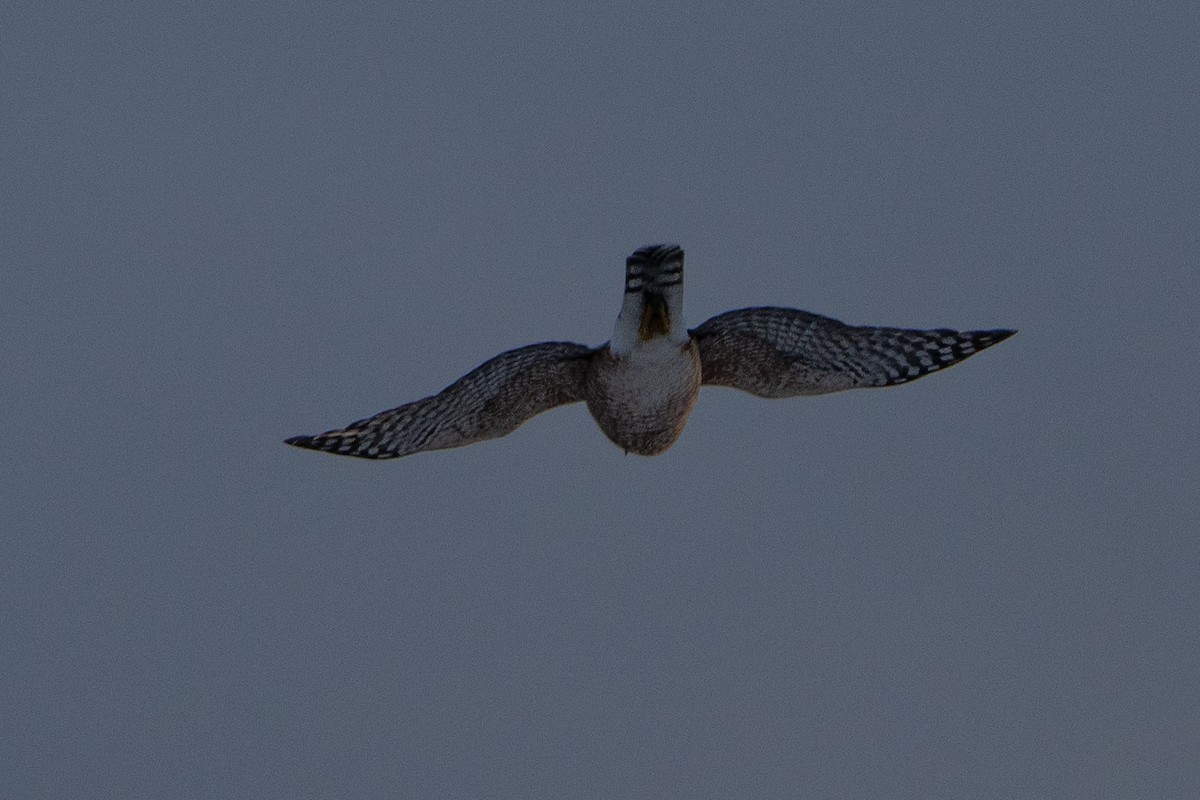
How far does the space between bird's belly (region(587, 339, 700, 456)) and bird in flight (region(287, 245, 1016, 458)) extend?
0.05 feet

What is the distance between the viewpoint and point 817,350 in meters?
19.3

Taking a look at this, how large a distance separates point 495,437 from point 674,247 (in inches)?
143

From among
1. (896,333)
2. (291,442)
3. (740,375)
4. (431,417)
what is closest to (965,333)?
(896,333)

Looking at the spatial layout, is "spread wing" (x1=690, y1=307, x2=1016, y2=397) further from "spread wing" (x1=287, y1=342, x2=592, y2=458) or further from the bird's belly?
"spread wing" (x1=287, y1=342, x2=592, y2=458)

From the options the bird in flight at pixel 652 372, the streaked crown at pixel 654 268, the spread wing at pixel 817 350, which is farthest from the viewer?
the spread wing at pixel 817 350

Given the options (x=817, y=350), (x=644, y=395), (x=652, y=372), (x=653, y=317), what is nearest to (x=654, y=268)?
(x=653, y=317)

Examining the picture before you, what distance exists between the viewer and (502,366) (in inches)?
741

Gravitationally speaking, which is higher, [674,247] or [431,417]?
[674,247]

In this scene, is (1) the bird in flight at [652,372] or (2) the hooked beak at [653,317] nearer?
(2) the hooked beak at [653,317]

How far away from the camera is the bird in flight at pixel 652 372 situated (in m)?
18.5

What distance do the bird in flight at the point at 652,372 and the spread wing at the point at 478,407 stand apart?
11 mm

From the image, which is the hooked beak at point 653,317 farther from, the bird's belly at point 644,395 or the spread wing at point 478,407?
the spread wing at point 478,407

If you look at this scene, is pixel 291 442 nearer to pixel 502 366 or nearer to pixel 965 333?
pixel 502 366

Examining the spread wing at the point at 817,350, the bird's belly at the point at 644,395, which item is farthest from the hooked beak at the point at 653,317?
the spread wing at the point at 817,350
